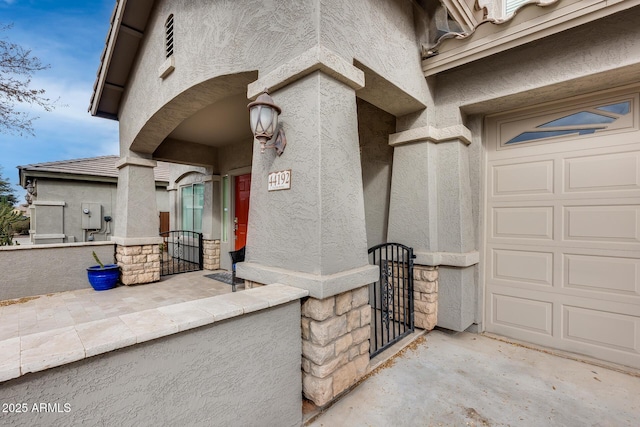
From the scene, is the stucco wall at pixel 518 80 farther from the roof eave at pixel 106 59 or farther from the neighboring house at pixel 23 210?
the neighboring house at pixel 23 210

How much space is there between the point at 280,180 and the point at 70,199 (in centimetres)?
941

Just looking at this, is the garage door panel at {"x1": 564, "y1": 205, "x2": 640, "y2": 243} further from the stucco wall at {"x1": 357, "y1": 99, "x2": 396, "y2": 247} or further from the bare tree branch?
the bare tree branch

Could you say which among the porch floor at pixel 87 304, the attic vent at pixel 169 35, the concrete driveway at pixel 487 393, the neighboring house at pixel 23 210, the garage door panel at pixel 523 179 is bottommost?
the concrete driveway at pixel 487 393

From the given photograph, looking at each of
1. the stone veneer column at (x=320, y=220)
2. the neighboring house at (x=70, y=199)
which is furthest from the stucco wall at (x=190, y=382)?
the neighboring house at (x=70, y=199)

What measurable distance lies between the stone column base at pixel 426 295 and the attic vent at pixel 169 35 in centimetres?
447

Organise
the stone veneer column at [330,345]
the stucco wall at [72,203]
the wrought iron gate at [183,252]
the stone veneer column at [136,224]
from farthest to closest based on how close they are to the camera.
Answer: the stucco wall at [72,203], the wrought iron gate at [183,252], the stone veneer column at [136,224], the stone veneer column at [330,345]

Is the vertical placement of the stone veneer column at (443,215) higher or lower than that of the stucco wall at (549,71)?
lower

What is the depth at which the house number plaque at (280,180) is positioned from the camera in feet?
7.33

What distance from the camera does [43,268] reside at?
4688 mm

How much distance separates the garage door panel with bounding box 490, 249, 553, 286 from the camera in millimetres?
3221

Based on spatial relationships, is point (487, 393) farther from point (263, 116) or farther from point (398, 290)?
point (263, 116)

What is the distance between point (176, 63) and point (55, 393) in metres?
3.75

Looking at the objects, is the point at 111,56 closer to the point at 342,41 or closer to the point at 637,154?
the point at 342,41

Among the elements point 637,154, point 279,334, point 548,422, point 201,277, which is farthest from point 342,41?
point 201,277
